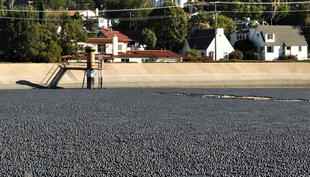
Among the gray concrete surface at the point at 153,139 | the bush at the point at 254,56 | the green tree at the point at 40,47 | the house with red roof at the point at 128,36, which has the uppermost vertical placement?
the house with red roof at the point at 128,36

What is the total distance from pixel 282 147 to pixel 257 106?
60.8ft

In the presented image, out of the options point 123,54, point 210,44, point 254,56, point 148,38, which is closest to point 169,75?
point 123,54

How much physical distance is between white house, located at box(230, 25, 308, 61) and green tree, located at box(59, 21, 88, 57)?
39845mm

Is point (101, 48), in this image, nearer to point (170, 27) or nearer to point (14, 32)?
point (14, 32)

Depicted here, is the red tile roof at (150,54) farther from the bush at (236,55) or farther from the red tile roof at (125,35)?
the bush at (236,55)

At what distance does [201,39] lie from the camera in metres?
102

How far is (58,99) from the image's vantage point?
1786 inches

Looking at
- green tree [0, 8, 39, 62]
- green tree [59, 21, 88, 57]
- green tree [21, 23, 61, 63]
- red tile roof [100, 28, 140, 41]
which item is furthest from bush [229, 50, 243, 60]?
green tree [0, 8, 39, 62]

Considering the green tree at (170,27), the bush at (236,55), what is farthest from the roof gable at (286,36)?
the green tree at (170,27)

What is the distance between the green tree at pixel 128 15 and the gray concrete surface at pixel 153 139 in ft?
283

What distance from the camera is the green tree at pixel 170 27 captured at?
104m

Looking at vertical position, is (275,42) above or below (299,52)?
above

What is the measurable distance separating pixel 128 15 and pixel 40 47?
206ft

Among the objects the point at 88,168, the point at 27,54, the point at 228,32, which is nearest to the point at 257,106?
the point at 88,168
